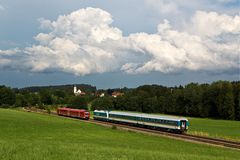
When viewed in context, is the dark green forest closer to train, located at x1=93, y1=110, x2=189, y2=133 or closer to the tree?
the tree

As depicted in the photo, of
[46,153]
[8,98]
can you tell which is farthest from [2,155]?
[8,98]

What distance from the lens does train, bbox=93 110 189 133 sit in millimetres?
59719

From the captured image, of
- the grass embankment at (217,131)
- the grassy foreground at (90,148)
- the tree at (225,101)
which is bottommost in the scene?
the grass embankment at (217,131)

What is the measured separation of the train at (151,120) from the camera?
196 ft

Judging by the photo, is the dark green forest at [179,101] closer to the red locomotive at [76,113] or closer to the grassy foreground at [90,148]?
the red locomotive at [76,113]

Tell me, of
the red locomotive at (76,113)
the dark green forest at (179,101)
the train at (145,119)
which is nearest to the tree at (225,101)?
the dark green forest at (179,101)

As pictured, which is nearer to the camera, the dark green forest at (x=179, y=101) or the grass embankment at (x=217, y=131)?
the grass embankment at (x=217, y=131)

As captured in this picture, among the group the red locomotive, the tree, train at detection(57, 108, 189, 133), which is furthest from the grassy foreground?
the tree

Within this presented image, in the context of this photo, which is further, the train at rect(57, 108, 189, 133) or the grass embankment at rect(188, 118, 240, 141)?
the train at rect(57, 108, 189, 133)

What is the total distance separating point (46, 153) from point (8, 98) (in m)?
170

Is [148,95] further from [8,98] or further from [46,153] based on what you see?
[46,153]

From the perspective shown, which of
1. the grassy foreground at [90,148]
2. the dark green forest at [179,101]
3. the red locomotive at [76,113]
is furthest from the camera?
the dark green forest at [179,101]

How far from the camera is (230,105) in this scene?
377 ft

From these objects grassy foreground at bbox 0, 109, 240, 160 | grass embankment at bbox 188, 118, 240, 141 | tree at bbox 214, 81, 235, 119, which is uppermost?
tree at bbox 214, 81, 235, 119
